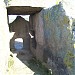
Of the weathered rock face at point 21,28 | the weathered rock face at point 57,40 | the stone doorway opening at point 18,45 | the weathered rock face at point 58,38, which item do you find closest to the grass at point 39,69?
the weathered rock face at point 57,40

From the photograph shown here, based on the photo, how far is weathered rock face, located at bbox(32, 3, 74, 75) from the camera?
23.5 ft

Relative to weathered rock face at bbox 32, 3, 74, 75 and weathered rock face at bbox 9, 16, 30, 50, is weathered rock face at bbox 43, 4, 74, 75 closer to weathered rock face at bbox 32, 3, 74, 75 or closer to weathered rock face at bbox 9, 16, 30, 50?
weathered rock face at bbox 32, 3, 74, 75

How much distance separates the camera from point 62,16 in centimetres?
758

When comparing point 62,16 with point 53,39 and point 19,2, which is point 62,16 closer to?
point 53,39

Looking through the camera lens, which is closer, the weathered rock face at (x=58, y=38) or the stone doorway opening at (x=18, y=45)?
the weathered rock face at (x=58, y=38)

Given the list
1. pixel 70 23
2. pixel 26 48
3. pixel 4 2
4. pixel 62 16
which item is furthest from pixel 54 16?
pixel 26 48

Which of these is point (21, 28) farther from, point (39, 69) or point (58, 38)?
point (58, 38)

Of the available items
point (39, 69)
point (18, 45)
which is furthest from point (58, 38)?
point (18, 45)

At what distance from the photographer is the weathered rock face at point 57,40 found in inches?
282

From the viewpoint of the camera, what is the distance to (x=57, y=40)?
27.1 ft

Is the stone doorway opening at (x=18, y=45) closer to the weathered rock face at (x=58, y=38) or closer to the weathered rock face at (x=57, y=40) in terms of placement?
the weathered rock face at (x=57, y=40)

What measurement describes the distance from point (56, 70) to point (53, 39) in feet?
4.27

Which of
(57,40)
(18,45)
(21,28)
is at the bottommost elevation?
(18,45)

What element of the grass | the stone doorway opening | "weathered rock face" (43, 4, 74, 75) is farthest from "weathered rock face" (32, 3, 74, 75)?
the stone doorway opening
